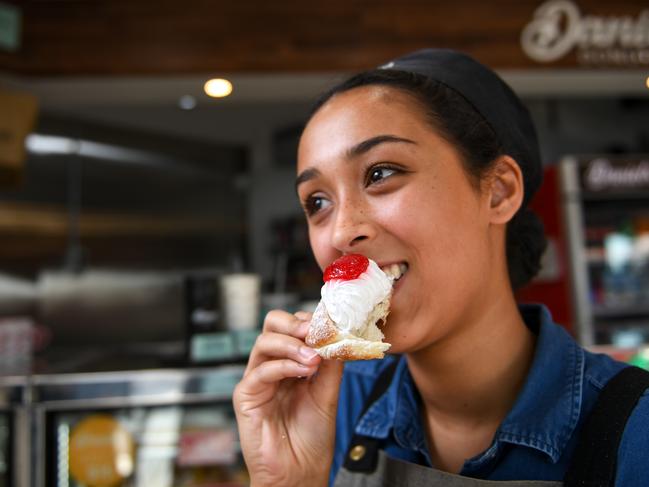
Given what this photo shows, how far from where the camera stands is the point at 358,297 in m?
1.06

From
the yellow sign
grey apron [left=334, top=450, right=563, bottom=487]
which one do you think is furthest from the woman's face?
the yellow sign

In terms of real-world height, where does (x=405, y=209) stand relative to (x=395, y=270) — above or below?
above

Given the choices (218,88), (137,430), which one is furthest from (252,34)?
(137,430)

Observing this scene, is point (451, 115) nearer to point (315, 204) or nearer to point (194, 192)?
point (315, 204)

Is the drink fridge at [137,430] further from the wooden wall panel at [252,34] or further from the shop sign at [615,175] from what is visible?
the shop sign at [615,175]

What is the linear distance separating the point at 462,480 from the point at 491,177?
2.06ft

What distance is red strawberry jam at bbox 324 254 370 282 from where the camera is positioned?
108cm

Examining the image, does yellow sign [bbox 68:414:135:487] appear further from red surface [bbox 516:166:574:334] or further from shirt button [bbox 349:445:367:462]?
red surface [bbox 516:166:574:334]

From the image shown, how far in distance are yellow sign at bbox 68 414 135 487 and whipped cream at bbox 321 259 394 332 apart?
5.00 feet

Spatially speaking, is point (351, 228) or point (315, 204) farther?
point (315, 204)

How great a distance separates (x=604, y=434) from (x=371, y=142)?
2.23 feet

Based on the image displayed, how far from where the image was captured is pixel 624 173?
4672mm

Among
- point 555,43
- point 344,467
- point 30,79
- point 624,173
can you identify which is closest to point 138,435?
point 344,467

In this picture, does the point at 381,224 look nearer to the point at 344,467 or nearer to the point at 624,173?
the point at 344,467
